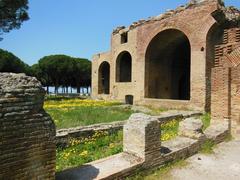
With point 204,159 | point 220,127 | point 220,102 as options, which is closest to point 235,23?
point 220,102

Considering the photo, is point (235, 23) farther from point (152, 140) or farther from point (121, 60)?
point (121, 60)

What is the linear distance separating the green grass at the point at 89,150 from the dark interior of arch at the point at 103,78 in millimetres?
20129

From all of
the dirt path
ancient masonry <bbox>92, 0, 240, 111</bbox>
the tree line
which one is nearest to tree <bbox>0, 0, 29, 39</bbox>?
ancient masonry <bbox>92, 0, 240, 111</bbox>

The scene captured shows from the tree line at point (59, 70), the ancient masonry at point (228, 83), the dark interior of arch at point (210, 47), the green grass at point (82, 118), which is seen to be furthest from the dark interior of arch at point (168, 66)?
the tree line at point (59, 70)

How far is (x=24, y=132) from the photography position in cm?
321

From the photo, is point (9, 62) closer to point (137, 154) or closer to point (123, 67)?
point (123, 67)

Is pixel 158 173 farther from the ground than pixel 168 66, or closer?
closer

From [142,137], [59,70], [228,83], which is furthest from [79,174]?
[59,70]

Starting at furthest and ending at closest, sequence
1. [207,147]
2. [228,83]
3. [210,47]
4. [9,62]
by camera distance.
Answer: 1. [9,62]
2. [210,47]
3. [228,83]
4. [207,147]

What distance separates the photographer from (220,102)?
8500 mm

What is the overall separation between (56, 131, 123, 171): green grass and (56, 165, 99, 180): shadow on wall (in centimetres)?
109

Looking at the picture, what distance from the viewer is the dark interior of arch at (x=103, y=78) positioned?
1119 inches

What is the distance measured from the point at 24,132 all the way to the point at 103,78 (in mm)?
27322

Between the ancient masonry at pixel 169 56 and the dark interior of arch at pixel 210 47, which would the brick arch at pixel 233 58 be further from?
the dark interior of arch at pixel 210 47
